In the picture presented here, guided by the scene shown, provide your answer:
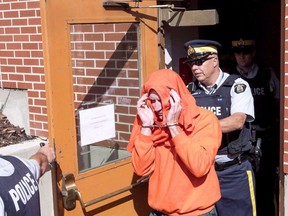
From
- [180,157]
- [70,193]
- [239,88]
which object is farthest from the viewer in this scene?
[239,88]

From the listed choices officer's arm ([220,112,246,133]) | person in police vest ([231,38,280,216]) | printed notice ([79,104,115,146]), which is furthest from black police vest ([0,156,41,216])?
person in police vest ([231,38,280,216])

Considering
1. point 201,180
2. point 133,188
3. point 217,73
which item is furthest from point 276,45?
point 201,180

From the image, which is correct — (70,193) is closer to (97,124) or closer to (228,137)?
(97,124)

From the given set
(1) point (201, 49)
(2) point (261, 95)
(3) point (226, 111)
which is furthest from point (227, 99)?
(2) point (261, 95)

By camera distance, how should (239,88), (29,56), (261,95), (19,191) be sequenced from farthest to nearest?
(261,95)
(239,88)
(29,56)
(19,191)

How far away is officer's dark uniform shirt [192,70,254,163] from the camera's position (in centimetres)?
364

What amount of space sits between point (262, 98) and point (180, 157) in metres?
2.07

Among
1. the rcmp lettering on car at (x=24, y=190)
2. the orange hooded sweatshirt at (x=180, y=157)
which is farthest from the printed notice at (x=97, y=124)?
the rcmp lettering on car at (x=24, y=190)

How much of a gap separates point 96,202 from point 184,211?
0.73m

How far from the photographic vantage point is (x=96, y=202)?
3.43m

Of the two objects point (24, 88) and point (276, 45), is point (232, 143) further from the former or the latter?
point (276, 45)

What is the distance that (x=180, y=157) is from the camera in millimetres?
2908

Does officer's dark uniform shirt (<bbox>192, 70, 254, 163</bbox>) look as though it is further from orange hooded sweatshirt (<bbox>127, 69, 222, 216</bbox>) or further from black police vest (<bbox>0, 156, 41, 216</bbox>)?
black police vest (<bbox>0, 156, 41, 216</bbox>)

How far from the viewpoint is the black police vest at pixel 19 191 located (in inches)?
83.9
